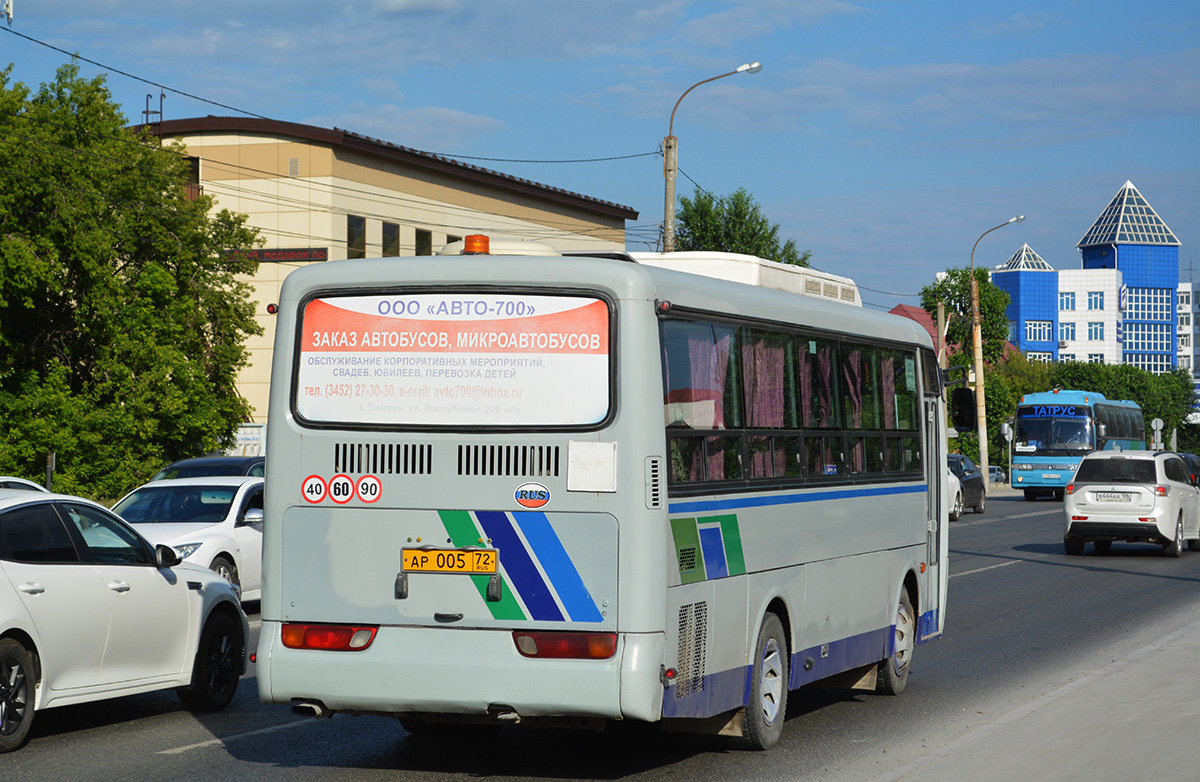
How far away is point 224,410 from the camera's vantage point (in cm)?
4806

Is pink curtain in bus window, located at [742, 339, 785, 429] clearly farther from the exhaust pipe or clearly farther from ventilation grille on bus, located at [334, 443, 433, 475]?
the exhaust pipe

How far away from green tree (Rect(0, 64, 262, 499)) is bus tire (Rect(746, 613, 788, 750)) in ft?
120

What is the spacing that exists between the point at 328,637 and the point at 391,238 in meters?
54.9

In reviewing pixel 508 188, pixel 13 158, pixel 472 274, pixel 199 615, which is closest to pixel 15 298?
pixel 13 158

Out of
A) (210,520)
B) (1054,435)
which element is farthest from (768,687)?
(1054,435)

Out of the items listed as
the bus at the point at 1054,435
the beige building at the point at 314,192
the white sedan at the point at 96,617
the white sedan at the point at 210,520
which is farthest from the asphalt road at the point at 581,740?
the beige building at the point at 314,192

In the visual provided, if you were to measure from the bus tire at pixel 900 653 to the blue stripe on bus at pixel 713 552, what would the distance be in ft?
11.1

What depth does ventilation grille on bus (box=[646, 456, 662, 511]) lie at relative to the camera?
24.0 feet

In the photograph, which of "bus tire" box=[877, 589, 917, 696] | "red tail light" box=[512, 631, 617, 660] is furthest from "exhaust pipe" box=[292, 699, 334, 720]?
"bus tire" box=[877, 589, 917, 696]

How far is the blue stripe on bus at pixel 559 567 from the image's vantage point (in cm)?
730

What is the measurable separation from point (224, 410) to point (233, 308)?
344 cm

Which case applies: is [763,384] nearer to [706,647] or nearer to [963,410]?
[706,647]

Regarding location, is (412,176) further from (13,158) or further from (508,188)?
(13,158)

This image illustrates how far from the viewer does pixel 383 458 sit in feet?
25.3
